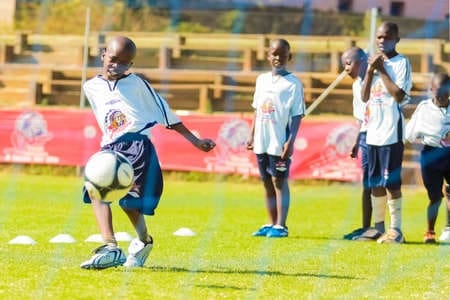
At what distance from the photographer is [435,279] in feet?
26.7

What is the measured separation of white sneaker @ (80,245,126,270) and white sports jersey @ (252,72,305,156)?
3.57 meters

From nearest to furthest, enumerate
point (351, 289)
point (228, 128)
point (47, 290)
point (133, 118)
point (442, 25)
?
point (47, 290) < point (351, 289) < point (133, 118) < point (228, 128) < point (442, 25)

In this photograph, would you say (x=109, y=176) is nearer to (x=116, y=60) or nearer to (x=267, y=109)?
(x=116, y=60)

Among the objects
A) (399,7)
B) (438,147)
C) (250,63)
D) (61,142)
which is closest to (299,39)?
(250,63)

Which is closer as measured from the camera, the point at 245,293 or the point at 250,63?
the point at 245,293

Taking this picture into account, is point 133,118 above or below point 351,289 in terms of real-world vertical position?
above

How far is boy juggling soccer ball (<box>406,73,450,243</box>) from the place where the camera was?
10.9 m

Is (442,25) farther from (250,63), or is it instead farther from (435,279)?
(435,279)

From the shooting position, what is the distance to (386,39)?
10.2m

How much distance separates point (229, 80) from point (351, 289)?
16.8m

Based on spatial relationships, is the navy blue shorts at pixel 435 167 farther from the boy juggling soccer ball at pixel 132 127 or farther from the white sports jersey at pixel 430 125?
the boy juggling soccer ball at pixel 132 127

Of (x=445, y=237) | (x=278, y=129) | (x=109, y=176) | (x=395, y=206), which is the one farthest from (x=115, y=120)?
(x=445, y=237)

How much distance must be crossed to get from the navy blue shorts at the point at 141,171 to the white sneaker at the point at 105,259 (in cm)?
39

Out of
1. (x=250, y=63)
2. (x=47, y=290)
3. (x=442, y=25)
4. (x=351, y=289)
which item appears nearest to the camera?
(x=47, y=290)
